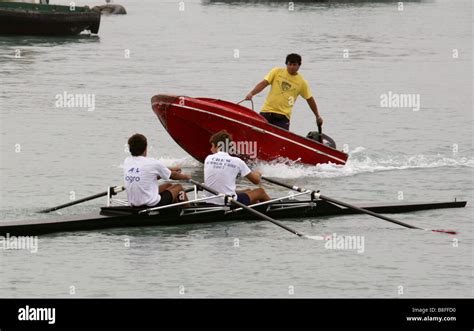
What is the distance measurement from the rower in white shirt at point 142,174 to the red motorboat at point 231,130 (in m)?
5.09

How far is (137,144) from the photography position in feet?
66.6

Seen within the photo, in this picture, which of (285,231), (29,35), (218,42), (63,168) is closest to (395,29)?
(218,42)

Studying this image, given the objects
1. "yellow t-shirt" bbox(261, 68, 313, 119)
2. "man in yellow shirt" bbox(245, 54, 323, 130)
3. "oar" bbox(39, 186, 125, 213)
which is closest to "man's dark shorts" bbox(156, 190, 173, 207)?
"oar" bbox(39, 186, 125, 213)

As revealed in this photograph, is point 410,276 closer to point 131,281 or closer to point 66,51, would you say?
point 131,281

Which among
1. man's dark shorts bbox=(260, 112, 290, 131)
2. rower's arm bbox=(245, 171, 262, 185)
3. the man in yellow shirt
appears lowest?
rower's arm bbox=(245, 171, 262, 185)

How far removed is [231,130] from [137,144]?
19.3 ft

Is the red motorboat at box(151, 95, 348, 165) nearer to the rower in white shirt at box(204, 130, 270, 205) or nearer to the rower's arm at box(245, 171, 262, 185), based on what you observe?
the rower in white shirt at box(204, 130, 270, 205)

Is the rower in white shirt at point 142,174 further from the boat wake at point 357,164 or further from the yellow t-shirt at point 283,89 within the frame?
the boat wake at point 357,164

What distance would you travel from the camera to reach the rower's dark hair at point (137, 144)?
2025 centimetres

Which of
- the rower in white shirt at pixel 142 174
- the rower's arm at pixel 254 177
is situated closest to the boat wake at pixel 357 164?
the rower's arm at pixel 254 177

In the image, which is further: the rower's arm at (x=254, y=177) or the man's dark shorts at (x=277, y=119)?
the man's dark shorts at (x=277, y=119)

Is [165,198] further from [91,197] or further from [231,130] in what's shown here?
[231,130]

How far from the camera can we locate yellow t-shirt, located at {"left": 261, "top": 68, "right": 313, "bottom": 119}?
86.2ft

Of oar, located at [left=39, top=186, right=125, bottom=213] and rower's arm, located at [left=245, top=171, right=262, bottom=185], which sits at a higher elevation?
rower's arm, located at [left=245, top=171, right=262, bottom=185]
